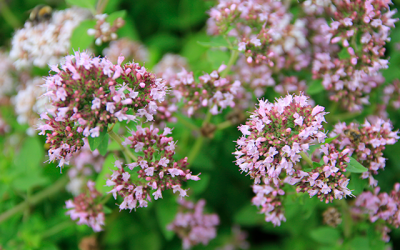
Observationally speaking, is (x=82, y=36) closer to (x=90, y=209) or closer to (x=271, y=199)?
(x=90, y=209)

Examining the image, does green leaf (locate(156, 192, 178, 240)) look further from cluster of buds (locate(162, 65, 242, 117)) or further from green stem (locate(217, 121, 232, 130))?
cluster of buds (locate(162, 65, 242, 117))

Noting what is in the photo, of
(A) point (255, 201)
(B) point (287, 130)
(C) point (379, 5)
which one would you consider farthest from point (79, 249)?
(C) point (379, 5)

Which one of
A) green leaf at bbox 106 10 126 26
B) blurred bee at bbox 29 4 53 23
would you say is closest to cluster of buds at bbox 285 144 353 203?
green leaf at bbox 106 10 126 26

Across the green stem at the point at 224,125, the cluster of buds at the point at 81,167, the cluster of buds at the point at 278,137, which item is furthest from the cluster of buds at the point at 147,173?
the cluster of buds at the point at 81,167

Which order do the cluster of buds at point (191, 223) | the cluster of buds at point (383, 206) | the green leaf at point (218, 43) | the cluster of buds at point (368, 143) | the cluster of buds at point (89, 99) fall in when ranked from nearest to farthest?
the cluster of buds at point (89, 99) → the cluster of buds at point (368, 143) → the cluster of buds at point (383, 206) → the green leaf at point (218, 43) → the cluster of buds at point (191, 223)

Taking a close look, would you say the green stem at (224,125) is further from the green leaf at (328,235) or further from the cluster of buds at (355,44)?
the green leaf at (328,235)
